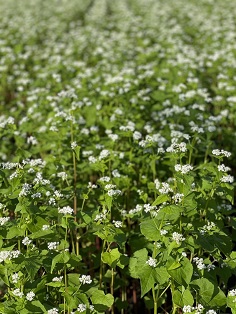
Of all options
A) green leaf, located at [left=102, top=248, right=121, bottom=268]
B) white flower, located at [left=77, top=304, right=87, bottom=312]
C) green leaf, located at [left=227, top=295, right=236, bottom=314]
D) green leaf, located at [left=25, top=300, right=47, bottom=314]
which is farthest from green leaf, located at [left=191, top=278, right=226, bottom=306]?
green leaf, located at [left=25, top=300, right=47, bottom=314]

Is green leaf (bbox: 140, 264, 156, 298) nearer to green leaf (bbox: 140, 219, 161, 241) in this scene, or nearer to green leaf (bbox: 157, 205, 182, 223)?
green leaf (bbox: 140, 219, 161, 241)

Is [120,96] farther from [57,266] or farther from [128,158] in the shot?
[57,266]

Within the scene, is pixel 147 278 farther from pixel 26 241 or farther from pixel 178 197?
pixel 26 241

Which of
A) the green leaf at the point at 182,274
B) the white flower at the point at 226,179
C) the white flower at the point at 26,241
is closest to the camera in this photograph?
the green leaf at the point at 182,274

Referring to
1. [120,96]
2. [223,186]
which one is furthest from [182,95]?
[223,186]

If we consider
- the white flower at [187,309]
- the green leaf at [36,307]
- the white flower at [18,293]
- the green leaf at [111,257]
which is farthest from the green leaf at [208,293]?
the white flower at [18,293]

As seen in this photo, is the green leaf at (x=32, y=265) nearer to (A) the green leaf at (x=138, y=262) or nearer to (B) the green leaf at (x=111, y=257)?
(B) the green leaf at (x=111, y=257)

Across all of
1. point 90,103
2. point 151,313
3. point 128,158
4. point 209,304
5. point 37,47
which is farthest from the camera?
point 37,47

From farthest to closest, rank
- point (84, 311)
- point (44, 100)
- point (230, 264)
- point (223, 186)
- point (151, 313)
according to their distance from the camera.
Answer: point (44, 100), point (151, 313), point (223, 186), point (230, 264), point (84, 311)
